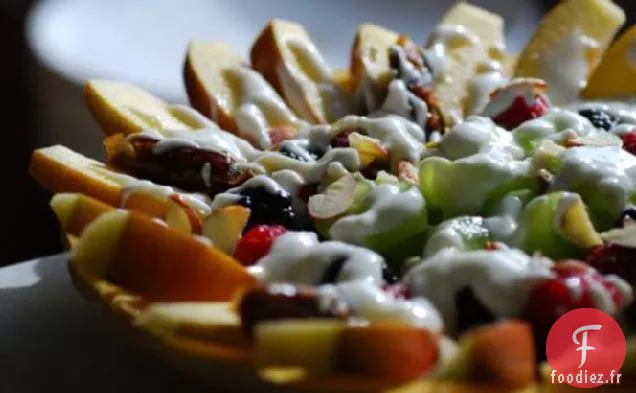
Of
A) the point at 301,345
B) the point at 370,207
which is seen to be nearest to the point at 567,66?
the point at 370,207

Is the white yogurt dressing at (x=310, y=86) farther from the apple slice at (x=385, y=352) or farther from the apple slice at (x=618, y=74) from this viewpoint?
the apple slice at (x=385, y=352)

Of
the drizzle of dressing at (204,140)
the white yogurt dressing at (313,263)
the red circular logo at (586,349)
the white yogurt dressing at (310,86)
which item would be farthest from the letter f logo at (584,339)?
the white yogurt dressing at (310,86)

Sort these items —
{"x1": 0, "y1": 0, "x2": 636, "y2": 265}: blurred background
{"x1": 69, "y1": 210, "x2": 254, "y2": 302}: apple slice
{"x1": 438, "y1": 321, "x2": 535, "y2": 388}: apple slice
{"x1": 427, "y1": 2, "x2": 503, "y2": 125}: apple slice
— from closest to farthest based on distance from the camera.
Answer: {"x1": 438, "y1": 321, "x2": 535, "y2": 388}: apple slice → {"x1": 69, "y1": 210, "x2": 254, "y2": 302}: apple slice → {"x1": 427, "y1": 2, "x2": 503, "y2": 125}: apple slice → {"x1": 0, "y1": 0, "x2": 636, "y2": 265}: blurred background

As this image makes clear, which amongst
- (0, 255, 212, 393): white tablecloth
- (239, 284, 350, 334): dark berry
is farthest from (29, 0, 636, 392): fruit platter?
(0, 255, 212, 393): white tablecloth

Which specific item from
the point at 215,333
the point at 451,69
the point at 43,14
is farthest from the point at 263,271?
the point at 43,14

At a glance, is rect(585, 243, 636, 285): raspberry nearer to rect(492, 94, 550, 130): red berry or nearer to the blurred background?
rect(492, 94, 550, 130): red berry
